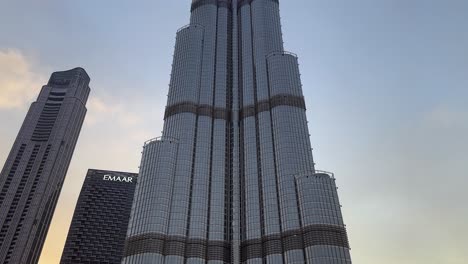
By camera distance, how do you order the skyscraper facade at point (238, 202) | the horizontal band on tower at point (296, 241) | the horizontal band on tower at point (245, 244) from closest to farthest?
the horizontal band on tower at point (296, 241) → the horizontal band on tower at point (245, 244) → the skyscraper facade at point (238, 202)

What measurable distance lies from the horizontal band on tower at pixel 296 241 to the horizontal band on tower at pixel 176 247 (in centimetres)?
1066

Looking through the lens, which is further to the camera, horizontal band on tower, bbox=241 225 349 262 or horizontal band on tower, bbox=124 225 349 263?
horizontal band on tower, bbox=124 225 349 263

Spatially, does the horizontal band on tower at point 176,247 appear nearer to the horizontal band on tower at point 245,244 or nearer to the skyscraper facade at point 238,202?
the horizontal band on tower at point 245,244

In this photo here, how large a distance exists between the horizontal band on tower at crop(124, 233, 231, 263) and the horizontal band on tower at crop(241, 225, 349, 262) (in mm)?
10665

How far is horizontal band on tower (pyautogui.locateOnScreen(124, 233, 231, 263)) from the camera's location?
520 feet

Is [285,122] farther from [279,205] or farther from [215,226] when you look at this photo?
[215,226]

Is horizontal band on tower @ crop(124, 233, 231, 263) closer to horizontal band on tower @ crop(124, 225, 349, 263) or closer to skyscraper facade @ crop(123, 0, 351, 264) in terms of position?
horizontal band on tower @ crop(124, 225, 349, 263)

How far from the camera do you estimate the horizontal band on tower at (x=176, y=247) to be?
15850 centimetres

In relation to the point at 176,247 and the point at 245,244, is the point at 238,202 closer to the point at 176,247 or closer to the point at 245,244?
the point at 245,244

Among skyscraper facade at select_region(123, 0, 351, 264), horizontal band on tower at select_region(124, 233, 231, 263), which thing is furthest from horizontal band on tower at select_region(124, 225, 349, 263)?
skyscraper facade at select_region(123, 0, 351, 264)

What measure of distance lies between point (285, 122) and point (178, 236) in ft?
233

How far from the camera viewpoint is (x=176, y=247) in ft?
527

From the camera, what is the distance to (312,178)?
169250 mm

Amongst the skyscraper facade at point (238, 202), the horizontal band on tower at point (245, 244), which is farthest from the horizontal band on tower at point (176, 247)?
the skyscraper facade at point (238, 202)
